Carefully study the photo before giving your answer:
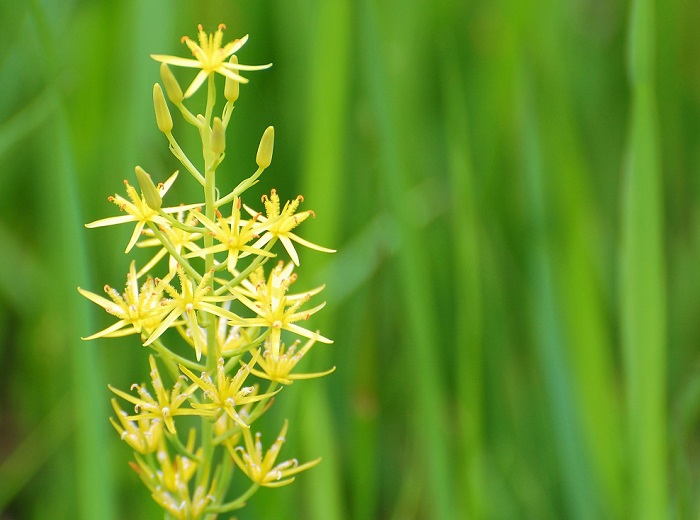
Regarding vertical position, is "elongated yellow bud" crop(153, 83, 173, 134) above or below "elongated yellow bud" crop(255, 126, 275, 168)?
above

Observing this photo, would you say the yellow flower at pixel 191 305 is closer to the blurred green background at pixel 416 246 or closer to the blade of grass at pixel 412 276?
the blurred green background at pixel 416 246

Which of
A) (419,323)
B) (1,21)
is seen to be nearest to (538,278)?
(419,323)

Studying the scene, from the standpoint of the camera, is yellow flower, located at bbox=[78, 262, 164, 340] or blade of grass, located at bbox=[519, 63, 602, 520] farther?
blade of grass, located at bbox=[519, 63, 602, 520]

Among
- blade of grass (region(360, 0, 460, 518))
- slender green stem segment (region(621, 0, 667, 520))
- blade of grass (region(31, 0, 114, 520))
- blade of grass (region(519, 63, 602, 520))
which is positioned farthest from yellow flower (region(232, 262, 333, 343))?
blade of grass (region(519, 63, 602, 520))

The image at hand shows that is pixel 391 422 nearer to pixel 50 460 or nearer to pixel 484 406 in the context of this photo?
pixel 484 406

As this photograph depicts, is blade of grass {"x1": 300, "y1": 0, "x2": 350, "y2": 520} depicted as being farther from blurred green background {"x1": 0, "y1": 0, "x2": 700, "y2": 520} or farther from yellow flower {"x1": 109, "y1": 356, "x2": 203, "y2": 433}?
yellow flower {"x1": 109, "y1": 356, "x2": 203, "y2": 433}

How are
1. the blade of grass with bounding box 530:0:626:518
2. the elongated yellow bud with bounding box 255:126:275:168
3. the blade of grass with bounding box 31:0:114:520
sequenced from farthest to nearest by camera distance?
1. the blade of grass with bounding box 530:0:626:518
2. the blade of grass with bounding box 31:0:114:520
3. the elongated yellow bud with bounding box 255:126:275:168
